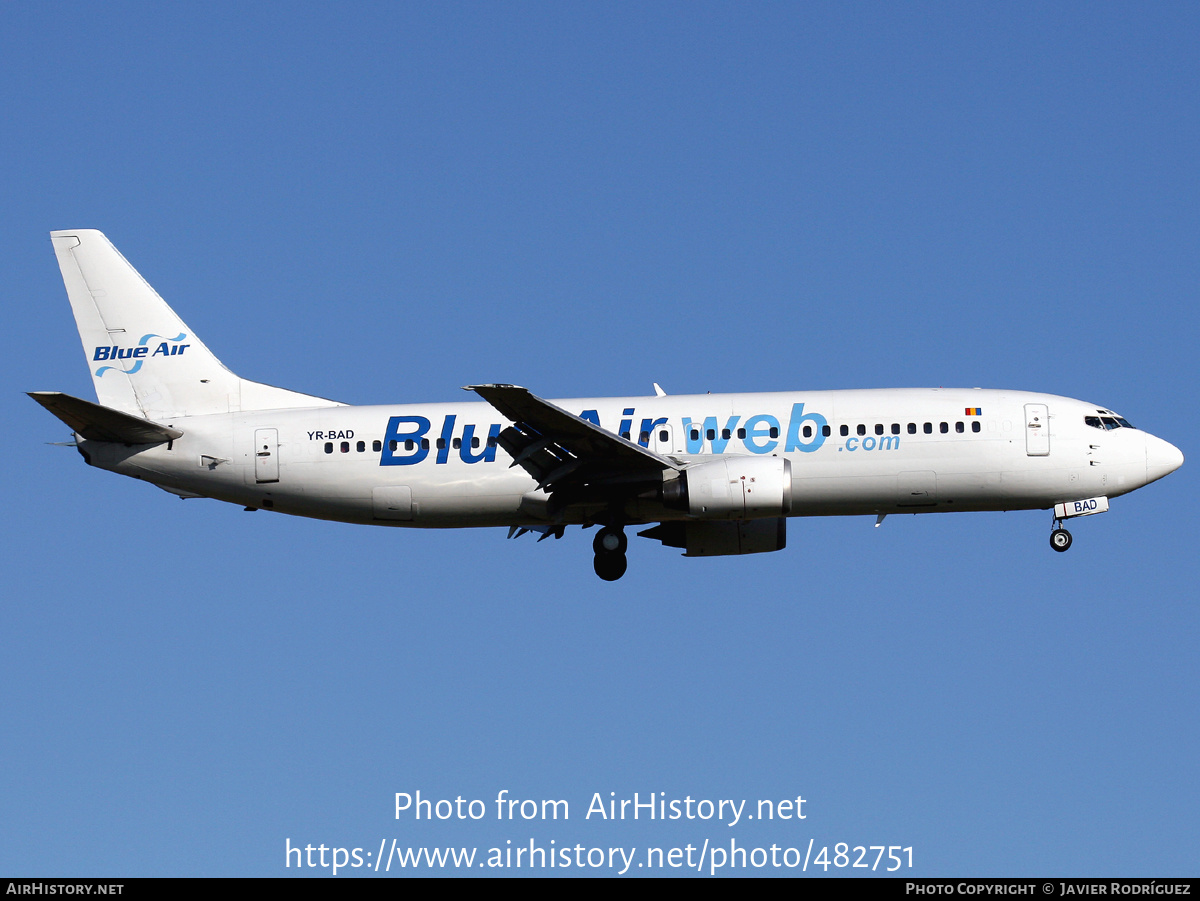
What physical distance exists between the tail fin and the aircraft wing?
6.62 meters

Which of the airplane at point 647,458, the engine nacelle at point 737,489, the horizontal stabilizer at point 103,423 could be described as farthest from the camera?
the airplane at point 647,458

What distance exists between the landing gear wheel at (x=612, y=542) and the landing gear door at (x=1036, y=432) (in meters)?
10.4

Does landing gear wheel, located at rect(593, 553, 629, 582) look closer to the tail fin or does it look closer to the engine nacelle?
the engine nacelle

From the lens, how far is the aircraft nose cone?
126 ft

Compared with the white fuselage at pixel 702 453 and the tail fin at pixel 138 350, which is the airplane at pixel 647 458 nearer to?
the white fuselage at pixel 702 453

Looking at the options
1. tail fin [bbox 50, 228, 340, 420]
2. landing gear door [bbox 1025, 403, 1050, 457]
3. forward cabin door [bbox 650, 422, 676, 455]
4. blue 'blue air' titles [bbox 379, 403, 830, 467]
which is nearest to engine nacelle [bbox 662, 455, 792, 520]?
blue 'blue air' titles [bbox 379, 403, 830, 467]

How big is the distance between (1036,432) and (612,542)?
11.0 meters

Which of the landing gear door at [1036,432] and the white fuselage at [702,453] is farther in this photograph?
the landing gear door at [1036,432]

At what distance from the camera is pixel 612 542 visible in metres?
38.7

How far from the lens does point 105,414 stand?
3766cm

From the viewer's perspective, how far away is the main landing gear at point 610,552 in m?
38.7

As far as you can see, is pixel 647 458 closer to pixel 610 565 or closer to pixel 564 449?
pixel 564 449

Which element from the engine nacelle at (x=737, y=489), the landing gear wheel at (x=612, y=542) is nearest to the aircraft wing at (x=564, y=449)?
the engine nacelle at (x=737, y=489)
